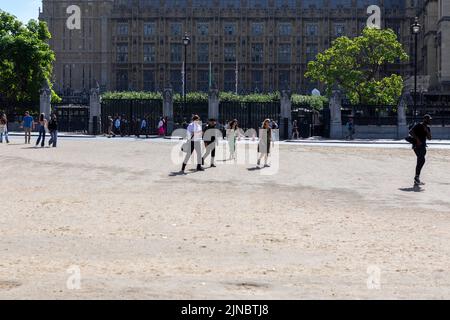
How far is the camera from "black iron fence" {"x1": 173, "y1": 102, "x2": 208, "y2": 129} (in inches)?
2229

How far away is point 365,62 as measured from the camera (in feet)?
229

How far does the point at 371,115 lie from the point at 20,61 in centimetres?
2844

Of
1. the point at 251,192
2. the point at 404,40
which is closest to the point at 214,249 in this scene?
the point at 251,192

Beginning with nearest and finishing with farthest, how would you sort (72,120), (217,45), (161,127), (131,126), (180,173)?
(180,173)
(161,127)
(131,126)
(72,120)
(217,45)

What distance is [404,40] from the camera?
108312 millimetres

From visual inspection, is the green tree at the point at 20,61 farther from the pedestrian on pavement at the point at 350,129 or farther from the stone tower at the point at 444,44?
the stone tower at the point at 444,44

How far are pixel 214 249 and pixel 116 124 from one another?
144 ft

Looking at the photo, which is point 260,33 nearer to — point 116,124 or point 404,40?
point 404,40

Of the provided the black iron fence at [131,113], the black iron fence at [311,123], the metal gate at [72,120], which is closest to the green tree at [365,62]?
the black iron fence at [311,123]

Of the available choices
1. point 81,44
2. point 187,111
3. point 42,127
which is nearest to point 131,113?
point 187,111

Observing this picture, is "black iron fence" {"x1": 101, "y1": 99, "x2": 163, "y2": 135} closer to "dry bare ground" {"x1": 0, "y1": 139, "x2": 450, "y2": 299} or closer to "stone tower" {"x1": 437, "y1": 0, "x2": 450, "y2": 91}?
"dry bare ground" {"x1": 0, "y1": 139, "x2": 450, "y2": 299}

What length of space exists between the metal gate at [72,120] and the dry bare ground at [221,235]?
36981mm

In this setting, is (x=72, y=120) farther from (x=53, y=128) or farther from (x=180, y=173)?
(x=180, y=173)

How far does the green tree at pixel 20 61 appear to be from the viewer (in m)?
66.2
